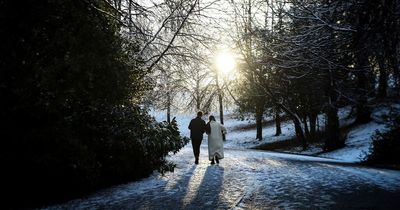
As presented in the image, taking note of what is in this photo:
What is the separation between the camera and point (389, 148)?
14.0 metres

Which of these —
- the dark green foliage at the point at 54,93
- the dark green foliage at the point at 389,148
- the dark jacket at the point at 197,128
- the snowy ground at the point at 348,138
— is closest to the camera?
the dark green foliage at the point at 54,93

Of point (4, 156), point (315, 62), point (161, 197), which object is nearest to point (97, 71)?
point (4, 156)

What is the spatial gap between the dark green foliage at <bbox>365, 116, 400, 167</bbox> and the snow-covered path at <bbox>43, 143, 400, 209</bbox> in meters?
3.10

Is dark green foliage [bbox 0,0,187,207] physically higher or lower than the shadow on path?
higher

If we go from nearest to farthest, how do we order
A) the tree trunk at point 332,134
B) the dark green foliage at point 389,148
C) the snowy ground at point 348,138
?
the dark green foliage at point 389,148
the snowy ground at point 348,138
the tree trunk at point 332,134

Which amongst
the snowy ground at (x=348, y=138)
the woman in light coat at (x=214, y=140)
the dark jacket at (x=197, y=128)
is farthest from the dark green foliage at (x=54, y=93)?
the snowy ground at (x=348, y=138)

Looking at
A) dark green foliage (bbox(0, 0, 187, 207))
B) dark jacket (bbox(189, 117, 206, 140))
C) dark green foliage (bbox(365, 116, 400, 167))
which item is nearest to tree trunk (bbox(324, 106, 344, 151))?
dark green foliage (bbox(365, 116, 400, 167))

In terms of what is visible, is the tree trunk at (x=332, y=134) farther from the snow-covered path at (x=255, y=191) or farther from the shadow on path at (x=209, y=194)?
the shadow on path at (x=209, y=194)

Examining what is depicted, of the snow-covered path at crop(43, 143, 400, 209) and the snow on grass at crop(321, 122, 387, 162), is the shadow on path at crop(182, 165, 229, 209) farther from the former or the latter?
the snow on grass at crop(321, 122, 387, 162)

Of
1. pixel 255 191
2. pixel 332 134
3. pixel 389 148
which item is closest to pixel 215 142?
pixel 255 191

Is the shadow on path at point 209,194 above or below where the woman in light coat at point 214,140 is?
below

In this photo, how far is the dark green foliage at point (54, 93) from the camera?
662 centimetres

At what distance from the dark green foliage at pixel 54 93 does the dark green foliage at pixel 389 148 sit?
33.2 ft

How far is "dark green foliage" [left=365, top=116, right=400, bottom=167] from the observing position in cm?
1355
